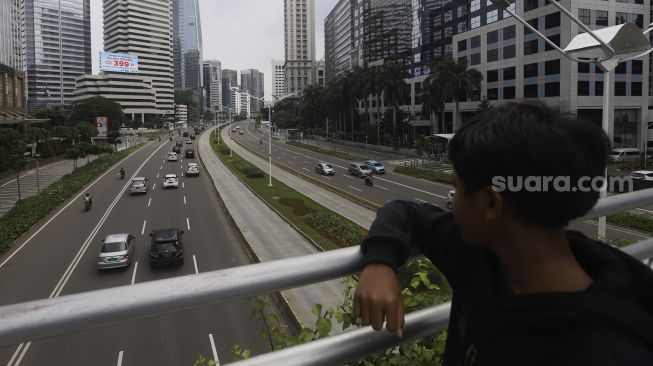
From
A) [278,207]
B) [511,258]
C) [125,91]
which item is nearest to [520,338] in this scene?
[511,258]

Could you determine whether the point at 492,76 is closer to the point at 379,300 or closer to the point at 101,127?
the point at 101,127

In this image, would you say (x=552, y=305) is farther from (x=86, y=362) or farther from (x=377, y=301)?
(x=86, y=362)

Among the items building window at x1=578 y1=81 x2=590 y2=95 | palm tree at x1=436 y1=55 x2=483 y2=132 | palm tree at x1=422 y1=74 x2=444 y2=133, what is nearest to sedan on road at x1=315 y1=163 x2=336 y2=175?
palm tree at x1=436 y1=55 x2=483 y2=132

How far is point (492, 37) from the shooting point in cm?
5847

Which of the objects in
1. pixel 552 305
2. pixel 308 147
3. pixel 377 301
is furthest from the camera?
pixel 308 147

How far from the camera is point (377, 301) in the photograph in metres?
1.50

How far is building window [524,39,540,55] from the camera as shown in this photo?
→ 171ft

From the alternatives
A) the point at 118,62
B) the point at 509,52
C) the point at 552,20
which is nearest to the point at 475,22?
the point at 509,52

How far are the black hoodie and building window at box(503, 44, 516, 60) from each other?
59336 mm

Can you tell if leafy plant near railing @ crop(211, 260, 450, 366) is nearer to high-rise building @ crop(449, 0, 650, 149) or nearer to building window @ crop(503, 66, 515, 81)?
high-rise building @ crop(449, 0, 650, 149)

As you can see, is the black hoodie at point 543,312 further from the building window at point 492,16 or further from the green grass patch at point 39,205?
the building window at point 492,16

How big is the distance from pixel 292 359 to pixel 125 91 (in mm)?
167944

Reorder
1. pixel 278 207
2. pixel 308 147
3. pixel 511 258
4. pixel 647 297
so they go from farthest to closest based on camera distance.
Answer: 1. pixel 308 147
2. pixel 278 207
3. pixel 511 258
4. pixel 647 297

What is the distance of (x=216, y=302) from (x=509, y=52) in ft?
199
